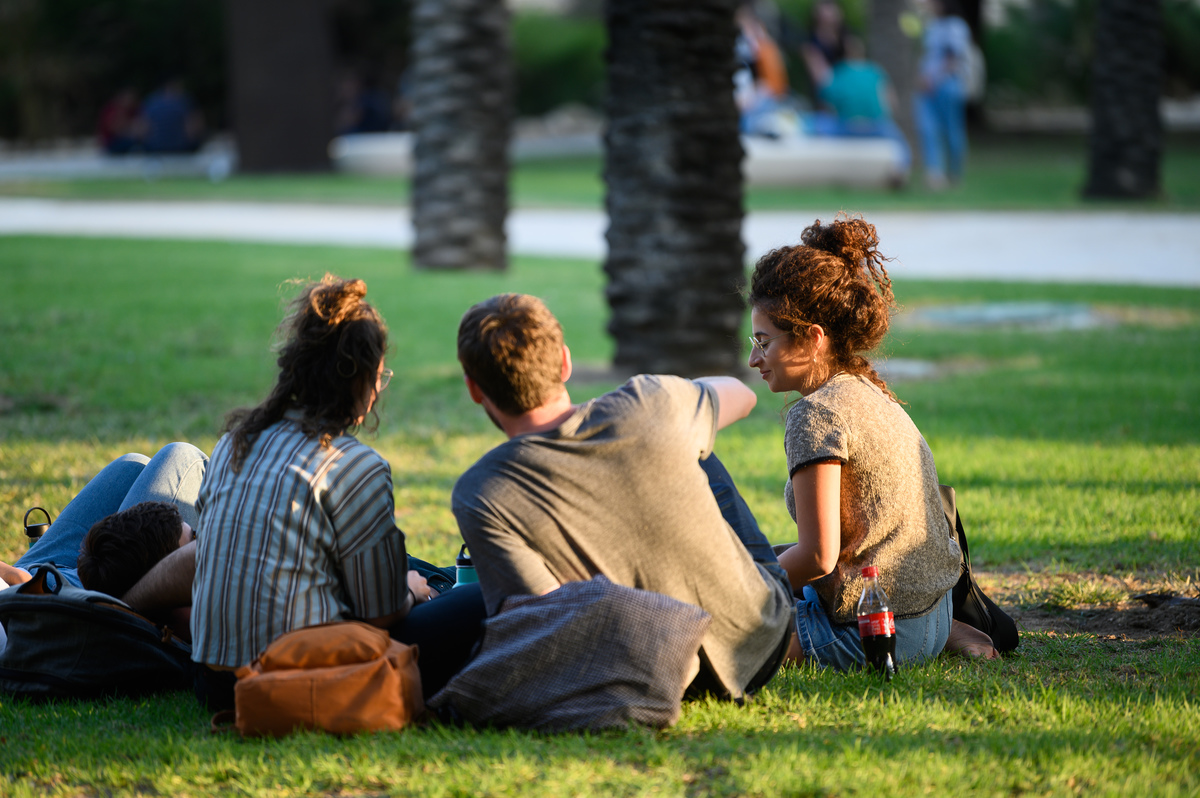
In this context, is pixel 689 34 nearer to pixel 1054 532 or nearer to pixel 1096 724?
pixel 1054 532

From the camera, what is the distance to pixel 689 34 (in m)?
8.03

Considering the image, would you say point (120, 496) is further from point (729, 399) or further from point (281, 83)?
point (281, 83)

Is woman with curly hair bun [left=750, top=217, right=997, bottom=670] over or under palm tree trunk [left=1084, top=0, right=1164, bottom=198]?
under

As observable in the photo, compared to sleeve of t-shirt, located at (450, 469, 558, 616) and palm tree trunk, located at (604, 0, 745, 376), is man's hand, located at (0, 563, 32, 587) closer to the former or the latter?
sleeve of t-shirt, located at (450, 469, 558, 616)

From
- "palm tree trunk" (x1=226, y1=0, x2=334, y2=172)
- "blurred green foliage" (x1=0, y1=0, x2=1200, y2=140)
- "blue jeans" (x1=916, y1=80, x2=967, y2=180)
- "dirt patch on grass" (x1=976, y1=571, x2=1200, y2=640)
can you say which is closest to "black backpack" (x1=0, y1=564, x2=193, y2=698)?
"dirt patch on grass" (x1=976, y1=571, x2=1200, y2=640)

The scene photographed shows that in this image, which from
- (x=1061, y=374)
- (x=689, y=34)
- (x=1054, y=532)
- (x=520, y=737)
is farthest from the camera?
(x=1061, y=374)

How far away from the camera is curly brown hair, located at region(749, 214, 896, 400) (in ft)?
11.7

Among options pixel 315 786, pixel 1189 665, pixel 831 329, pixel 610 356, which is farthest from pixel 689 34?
pixel 315 786

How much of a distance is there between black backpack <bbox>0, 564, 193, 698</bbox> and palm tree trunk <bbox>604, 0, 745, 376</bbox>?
200 inches

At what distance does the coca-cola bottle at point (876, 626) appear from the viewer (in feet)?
11.6

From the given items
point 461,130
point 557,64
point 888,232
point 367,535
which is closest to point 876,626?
point 367,535

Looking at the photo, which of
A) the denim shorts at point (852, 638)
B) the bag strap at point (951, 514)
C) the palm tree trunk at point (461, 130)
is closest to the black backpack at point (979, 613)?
the bag strap at point (951, 514)

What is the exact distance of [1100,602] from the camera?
4578 millimetres

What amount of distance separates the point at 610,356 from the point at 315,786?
6.95m
